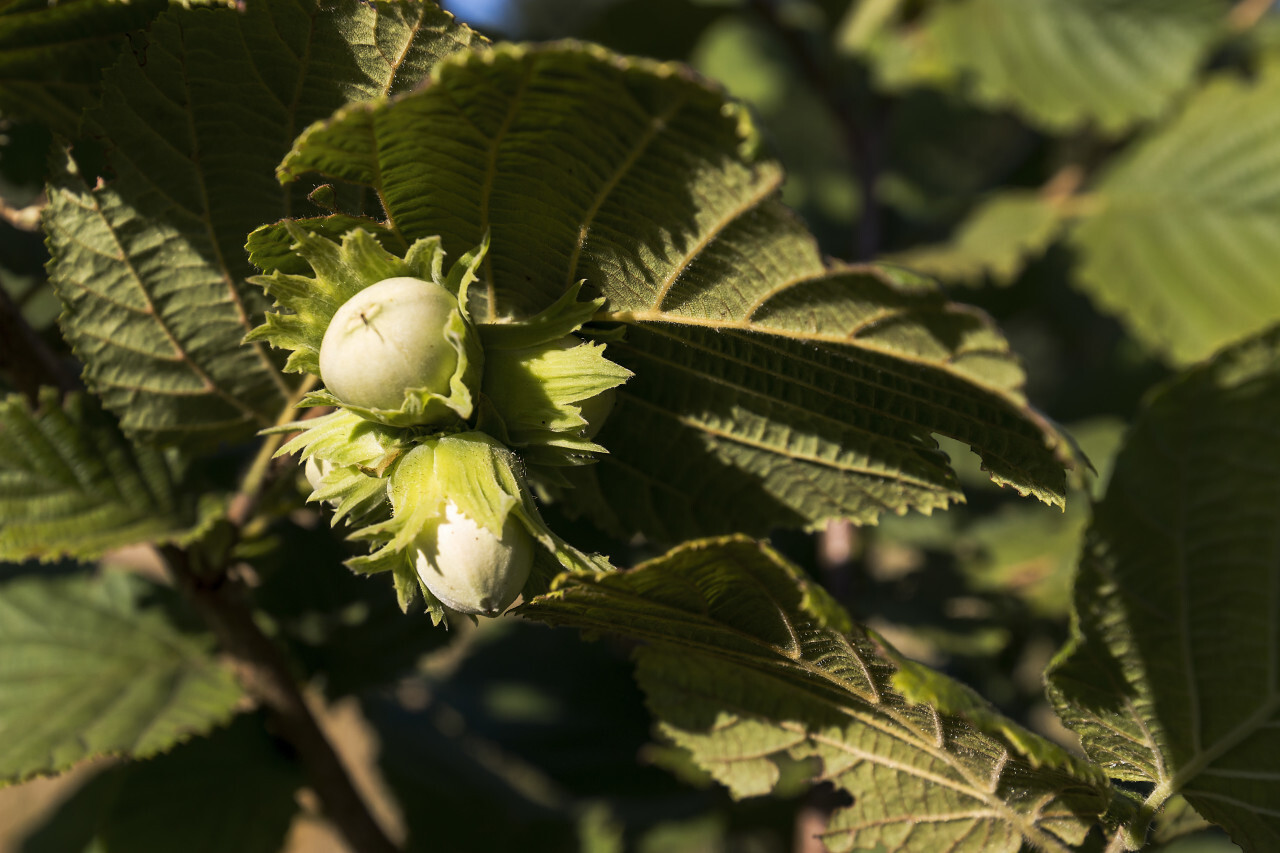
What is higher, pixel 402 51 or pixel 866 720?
pixel 402 51

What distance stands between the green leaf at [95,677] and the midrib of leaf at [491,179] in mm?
603

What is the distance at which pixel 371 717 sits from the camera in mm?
1930

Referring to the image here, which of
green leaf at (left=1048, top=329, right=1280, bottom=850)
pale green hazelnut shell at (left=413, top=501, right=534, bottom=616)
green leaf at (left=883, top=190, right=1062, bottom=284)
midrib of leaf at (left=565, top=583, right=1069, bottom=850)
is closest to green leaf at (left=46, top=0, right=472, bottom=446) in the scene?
pale green hazelnut shell at (left=413, top=501, right=534, bottom=616)

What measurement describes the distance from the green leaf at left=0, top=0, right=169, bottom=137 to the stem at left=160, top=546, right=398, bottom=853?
1.51 ft

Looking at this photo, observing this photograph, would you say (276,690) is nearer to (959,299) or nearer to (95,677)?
(95,677)

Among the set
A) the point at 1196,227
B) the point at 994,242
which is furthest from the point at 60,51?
the point at 1196,227

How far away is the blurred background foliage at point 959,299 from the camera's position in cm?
183

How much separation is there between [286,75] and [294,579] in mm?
819

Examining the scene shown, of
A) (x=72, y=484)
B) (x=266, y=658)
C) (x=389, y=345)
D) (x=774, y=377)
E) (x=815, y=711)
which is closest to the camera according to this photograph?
(x=389, y=345)

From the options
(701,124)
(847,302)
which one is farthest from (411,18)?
(847,302)

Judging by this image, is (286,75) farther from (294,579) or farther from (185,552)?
(294,579)

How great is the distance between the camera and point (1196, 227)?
2086mm

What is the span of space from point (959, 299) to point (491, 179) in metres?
1.65

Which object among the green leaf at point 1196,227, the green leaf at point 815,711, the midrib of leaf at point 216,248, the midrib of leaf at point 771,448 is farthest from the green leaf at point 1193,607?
the green leaf at point 1196,227
